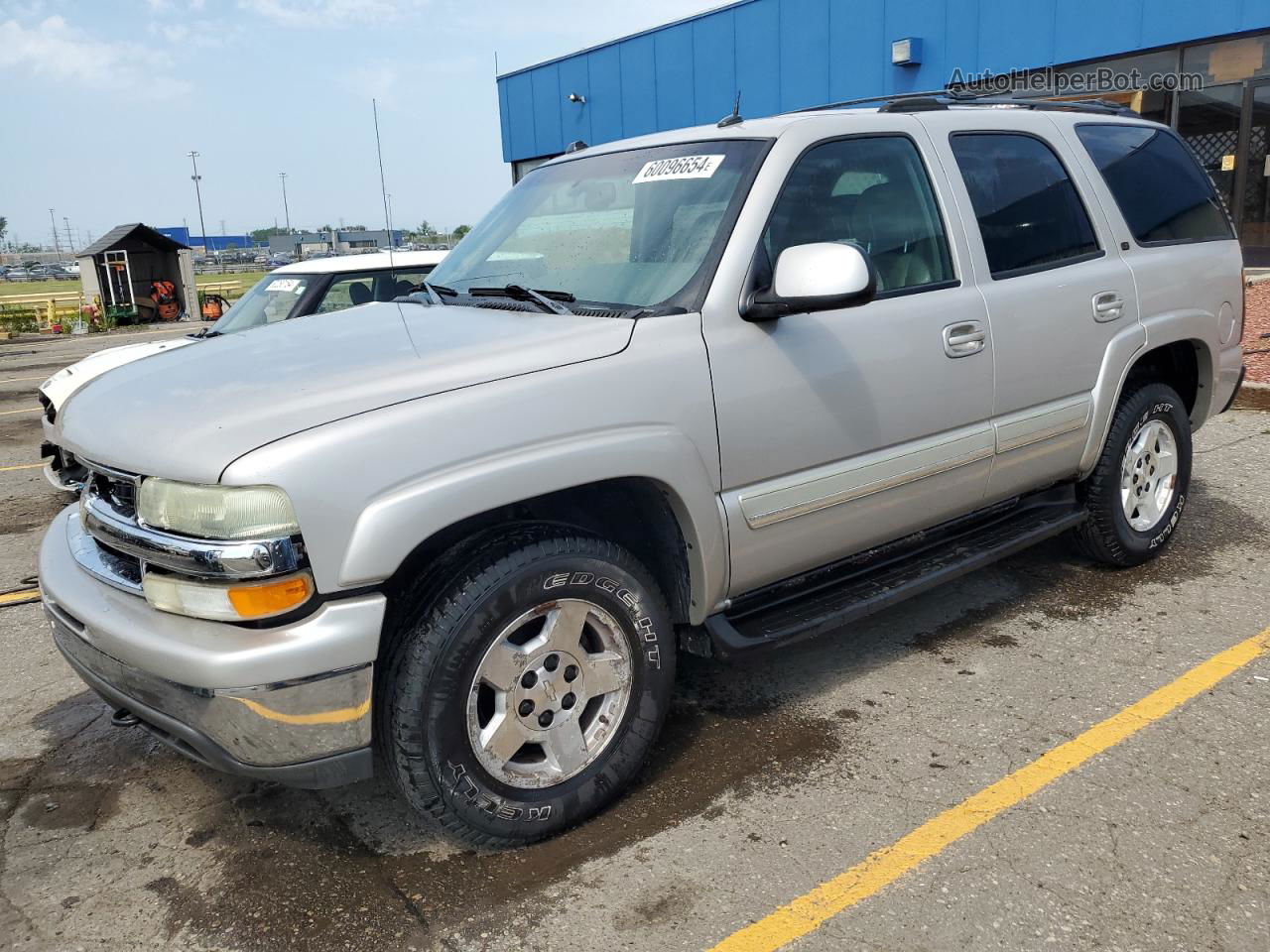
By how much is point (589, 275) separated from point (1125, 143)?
275 centimetres

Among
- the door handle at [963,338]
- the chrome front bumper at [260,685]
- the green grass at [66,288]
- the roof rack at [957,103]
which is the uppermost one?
the roof rack at [957,103]

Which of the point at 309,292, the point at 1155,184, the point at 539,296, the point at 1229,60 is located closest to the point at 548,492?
the point at 539,296

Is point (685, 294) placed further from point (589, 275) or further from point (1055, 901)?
point (1055, 901)

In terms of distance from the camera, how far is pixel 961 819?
2826 millimetres

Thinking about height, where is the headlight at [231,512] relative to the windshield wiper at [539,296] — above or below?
below

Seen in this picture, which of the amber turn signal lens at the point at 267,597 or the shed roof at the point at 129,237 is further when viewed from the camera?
the shed roof at the point at 129,237

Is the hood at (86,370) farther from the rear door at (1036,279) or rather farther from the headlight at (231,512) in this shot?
the rear door at (1036,279)

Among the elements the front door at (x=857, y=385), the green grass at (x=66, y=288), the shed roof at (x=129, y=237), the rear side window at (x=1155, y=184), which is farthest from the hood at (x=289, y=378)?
the green grass at (x=66, y=288)

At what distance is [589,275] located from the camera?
3.24 meters

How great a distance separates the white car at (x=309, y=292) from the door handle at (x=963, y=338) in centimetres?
428

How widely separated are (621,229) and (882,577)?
1480mm

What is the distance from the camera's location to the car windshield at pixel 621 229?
10.1 ft

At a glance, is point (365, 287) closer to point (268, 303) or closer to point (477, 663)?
point (268, 303)
